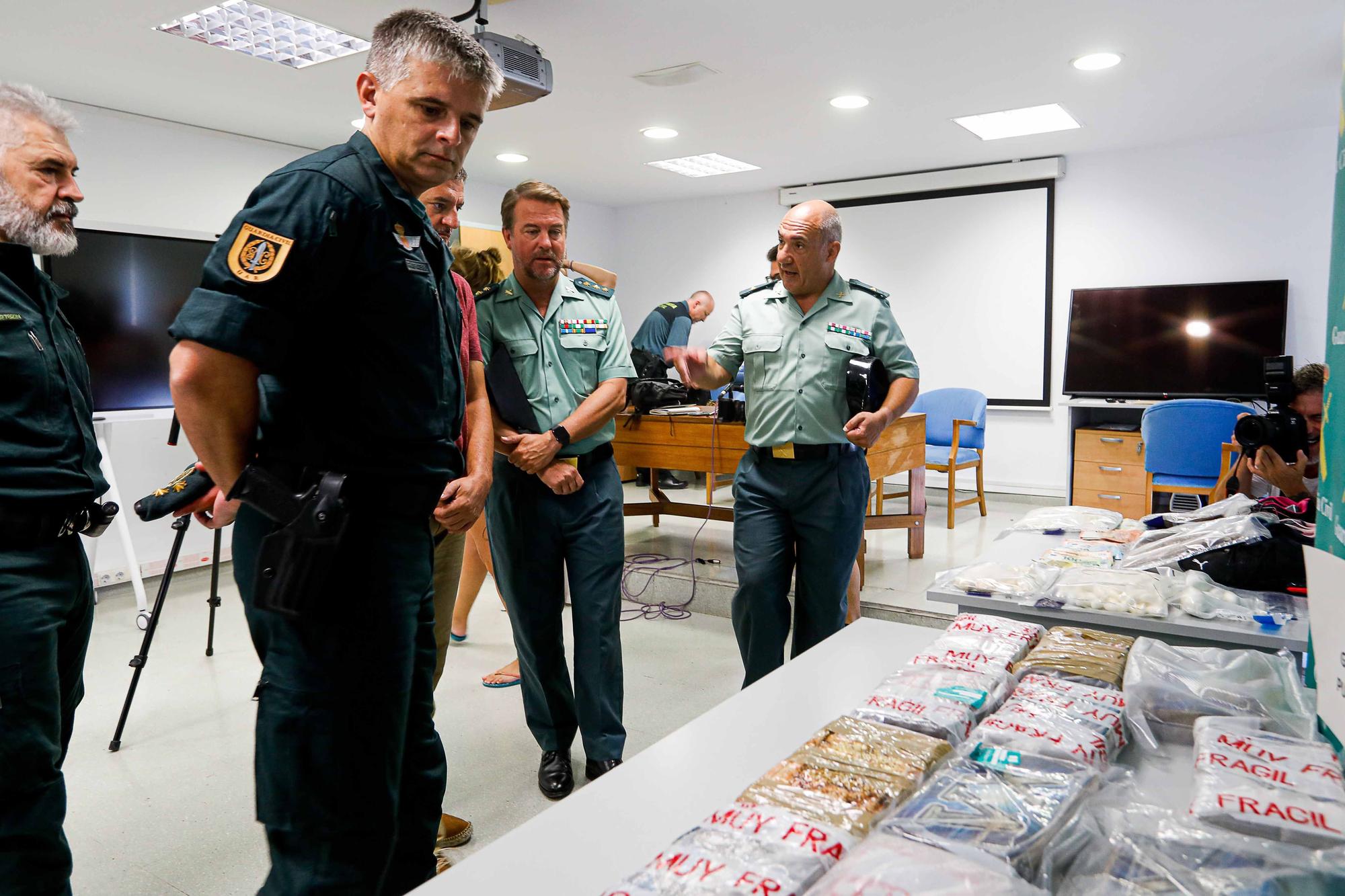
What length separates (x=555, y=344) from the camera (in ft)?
7.84

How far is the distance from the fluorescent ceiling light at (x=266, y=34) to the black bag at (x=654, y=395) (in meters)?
2.11

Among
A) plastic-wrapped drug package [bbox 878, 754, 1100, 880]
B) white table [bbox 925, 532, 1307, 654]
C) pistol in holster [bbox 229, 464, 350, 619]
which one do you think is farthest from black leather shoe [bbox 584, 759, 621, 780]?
plastic-wrapped drug package [bbox 878, 754, 1100, 880]

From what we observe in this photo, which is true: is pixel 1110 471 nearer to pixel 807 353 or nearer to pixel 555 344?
pixel 807 353

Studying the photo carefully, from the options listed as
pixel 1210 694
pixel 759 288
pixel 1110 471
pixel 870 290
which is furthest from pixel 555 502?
pixel 1110 471

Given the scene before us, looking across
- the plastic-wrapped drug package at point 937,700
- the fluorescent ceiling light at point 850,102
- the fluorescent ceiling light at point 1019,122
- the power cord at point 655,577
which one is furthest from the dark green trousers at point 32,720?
the fluorescent ceiling light at point 1019,122

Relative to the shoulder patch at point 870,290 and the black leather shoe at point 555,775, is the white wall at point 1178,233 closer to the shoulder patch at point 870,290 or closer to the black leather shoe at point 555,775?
the shoulder patch at point 870,290

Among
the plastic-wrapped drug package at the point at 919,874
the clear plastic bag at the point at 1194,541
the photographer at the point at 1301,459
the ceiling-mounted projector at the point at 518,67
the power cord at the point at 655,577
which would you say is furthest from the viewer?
the power cord at the point at 655,577

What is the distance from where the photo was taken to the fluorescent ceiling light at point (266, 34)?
369cm

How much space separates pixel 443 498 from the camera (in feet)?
4.73

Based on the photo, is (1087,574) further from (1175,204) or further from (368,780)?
(1175,204)

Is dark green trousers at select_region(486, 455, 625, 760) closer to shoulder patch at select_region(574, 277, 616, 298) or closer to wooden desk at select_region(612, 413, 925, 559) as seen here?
shoulder patch at select_region(574, 277, 616, 298)

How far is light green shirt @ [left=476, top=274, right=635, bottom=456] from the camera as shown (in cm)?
236

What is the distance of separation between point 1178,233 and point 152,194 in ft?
22.4

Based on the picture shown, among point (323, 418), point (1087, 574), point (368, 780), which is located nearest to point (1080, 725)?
point (1087, 574)
